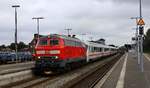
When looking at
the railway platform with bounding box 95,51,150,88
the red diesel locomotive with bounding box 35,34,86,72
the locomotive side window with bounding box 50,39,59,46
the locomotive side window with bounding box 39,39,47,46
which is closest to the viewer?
the railway platform with bounding box 95,51,150,88

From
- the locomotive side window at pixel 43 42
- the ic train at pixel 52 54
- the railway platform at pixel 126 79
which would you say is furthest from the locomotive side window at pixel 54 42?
the railway platform at pixel 126 79

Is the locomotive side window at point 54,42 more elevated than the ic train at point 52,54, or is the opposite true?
the locomotive side window at point 54,42

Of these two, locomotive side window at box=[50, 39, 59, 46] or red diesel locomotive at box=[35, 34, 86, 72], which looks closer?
red diesel locomotive at box=[35, 34, 86, 72]

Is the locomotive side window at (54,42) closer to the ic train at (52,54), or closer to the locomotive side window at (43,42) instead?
the ic train at (52,54)

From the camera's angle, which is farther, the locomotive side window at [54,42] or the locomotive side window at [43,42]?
the locomotive side window at [43,42]

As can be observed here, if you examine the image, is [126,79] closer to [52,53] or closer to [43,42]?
[52,53]

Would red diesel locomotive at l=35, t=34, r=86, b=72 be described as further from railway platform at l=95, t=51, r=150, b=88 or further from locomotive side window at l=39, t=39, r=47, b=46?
railway platform at l=95, t=51, r=150, b=88

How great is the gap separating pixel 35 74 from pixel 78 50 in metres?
8.80

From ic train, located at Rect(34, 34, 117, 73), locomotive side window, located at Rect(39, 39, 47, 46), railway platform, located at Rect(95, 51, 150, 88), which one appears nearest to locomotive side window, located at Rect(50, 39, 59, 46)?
ic train, located at Rect(34, 34, 117, 73)

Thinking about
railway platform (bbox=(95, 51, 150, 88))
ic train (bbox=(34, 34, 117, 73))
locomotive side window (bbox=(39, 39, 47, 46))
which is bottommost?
railway platform (bbox=(95, 51, 150, 88))

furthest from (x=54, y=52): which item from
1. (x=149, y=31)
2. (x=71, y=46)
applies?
(x=149, y=31)

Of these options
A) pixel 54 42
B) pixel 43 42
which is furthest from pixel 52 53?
pixel 43 42

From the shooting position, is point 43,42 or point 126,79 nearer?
point 126,79

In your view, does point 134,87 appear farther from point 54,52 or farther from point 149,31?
point 149,31
